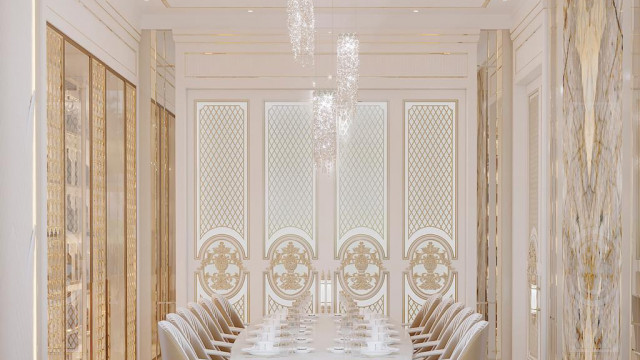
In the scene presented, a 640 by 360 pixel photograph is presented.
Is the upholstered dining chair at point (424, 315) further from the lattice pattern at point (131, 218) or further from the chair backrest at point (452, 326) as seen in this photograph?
the lattice pattern at point (131, 218)

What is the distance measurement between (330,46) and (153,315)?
3159 mm

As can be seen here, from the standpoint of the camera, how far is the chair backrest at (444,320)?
19.0 ft

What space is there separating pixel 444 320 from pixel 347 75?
2.05 metres

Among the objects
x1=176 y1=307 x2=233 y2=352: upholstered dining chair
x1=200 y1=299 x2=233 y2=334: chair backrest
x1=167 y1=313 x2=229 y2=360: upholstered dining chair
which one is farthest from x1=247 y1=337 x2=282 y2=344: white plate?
x1=200 y1=299 x2=233 y2=334: chair backrest

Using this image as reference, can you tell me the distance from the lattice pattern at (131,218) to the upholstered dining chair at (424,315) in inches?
101

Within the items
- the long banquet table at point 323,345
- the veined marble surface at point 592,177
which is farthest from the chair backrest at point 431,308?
the veined marble surface at point 592,177

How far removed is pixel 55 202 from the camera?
5.06 meters

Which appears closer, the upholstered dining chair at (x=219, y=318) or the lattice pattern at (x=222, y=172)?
the upholstered dining chair at (x=219, y=318)

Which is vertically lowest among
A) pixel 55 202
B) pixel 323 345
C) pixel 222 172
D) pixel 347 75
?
pixel 323 345

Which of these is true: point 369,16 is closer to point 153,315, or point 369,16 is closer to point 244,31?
point 244,31

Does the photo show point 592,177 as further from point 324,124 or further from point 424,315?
point 424,315

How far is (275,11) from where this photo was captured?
24.3 feet

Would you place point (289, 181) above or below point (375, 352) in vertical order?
above

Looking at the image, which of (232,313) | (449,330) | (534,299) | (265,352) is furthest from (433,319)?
(265,352)
